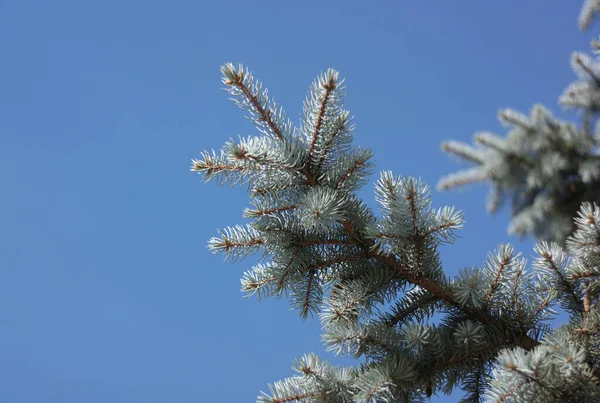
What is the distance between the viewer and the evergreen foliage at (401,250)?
3.18ft

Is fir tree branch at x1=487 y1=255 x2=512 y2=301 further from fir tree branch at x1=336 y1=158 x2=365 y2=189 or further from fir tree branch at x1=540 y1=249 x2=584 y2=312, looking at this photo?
fir tree branch at x1=336 y1=158 x2=365 y2=189

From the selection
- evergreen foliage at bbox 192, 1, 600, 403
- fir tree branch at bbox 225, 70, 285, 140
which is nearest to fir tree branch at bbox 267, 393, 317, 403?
evergreen foliage at bbox 192, 1, 600, 403

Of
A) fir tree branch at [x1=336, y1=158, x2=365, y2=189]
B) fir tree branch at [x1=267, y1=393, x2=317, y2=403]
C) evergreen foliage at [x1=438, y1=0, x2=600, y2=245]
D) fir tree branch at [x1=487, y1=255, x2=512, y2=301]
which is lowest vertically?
fir tree branch at [x1=267, y1=393, x2=317, y2=403]

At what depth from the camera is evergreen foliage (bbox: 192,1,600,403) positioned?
38.2 inches

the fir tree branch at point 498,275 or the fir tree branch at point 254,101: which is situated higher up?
the fir tree branch at point 254,101

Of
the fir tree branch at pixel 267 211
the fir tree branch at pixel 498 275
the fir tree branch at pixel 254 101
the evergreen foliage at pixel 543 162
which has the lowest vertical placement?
the fir tree branch at pixel 498 275

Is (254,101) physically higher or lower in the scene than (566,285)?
higher

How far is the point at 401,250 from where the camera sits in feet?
3.47

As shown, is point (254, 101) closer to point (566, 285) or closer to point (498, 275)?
point (498, 275)

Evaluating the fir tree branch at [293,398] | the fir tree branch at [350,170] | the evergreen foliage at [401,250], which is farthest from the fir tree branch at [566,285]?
the fir tree branch at [293,398]

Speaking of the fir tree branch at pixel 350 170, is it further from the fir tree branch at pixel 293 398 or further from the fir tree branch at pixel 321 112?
the fir tree branch at pixel 293 398

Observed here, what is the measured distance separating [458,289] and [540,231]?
16 cm

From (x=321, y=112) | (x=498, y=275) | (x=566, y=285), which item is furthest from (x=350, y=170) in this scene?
(x=566, y=285)

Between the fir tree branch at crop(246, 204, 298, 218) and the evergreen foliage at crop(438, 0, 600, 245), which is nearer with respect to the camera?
the evergreen foliage at crop(438, 0, 600, 245)
